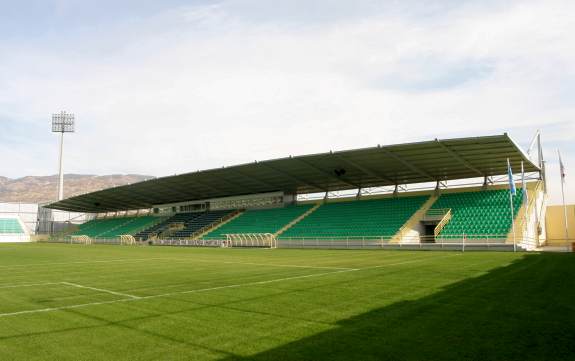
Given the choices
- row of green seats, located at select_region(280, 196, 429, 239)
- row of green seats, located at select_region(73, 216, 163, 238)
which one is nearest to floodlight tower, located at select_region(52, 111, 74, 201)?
row of green seats, located at select_region(73, 216, 163, 238)

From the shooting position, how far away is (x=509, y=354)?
16.7ft

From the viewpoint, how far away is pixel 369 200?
42.2 meters

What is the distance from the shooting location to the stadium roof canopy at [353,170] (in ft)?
96.2

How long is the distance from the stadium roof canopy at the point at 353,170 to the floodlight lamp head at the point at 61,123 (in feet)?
102

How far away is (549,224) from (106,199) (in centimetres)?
5732

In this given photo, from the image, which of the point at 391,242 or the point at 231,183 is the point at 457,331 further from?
A: the point at 231,183

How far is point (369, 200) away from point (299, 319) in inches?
1412

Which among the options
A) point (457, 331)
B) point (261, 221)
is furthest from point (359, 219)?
point (457, 331)

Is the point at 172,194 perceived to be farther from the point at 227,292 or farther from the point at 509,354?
the point at 509,354

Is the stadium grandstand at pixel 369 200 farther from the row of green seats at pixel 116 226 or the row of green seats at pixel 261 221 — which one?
the row of green seats at pixel 116 226

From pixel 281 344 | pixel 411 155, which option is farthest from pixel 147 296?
pixel 411 155

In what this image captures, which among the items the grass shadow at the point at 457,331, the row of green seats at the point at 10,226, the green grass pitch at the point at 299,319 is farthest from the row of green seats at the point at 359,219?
the row of green seats at the point at 10,226

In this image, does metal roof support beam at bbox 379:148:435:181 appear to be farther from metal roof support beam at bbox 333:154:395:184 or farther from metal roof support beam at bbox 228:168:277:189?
metal roof support beam at bbox 228:168:277:189

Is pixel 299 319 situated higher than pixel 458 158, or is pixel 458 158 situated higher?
pixel 458 158
